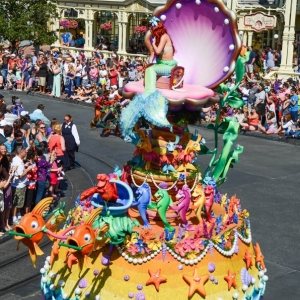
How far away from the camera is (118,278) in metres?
6.59

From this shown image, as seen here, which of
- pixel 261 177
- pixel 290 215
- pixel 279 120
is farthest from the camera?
pixel 279 120

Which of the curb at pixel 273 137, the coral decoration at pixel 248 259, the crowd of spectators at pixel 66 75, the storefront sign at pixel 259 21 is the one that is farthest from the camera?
the storefront sign at pixel 259 21

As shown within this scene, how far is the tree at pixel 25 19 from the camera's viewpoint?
32750mm

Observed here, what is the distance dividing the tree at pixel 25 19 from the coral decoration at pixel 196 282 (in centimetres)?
2756

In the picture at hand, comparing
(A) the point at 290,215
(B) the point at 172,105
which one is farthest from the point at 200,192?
(A) the point at 290,215

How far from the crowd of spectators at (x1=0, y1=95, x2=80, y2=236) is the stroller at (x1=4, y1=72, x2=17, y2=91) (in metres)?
14.4

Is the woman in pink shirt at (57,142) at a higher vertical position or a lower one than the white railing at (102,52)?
higher

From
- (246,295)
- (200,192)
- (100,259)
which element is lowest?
(246,295)

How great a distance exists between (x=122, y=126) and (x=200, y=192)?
988 millimetres

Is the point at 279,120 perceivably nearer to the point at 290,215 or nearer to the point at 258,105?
the point at 258,105

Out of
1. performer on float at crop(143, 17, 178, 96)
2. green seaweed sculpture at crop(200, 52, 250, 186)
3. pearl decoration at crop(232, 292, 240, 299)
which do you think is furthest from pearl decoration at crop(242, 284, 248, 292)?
performer on float at crop(143, 17, 178, 96)

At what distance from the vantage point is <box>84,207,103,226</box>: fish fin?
623 cm

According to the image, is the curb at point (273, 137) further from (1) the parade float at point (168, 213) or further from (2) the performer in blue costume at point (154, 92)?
(2) the performer in blue costume at point (154, 92)

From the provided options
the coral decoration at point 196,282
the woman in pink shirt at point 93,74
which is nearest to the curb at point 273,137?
the woman in pink shirt at point 93,74
